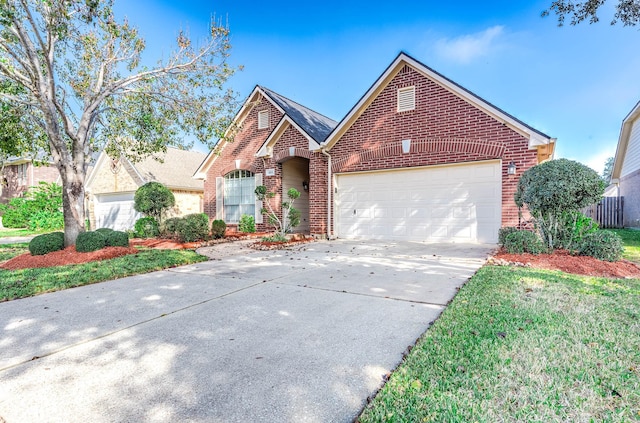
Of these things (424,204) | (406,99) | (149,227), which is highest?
(406,99)

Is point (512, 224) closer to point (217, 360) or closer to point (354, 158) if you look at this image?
point (354, 158)

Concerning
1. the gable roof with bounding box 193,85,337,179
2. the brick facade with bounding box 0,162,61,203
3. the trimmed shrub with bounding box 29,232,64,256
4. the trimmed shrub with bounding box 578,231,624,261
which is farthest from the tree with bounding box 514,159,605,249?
the brick facade with bounding box 0,162,61,203

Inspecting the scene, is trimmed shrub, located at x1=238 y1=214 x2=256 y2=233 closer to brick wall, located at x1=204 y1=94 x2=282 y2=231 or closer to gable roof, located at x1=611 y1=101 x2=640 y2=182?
brick wall, located at x1=204 y1=94 x2=282 y2=231

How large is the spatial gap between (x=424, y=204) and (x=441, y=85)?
3.50m

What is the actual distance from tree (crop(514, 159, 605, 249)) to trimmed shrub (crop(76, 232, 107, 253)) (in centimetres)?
936

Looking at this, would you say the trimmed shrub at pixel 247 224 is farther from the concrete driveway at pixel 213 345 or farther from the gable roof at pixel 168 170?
the concrete driveway at pixel 213 345

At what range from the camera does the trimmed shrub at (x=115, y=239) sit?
306 inches

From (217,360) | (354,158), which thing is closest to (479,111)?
(354,158)

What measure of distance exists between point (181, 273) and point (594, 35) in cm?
1345

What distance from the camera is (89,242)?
7422 mm

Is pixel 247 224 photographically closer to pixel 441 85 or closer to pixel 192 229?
pixel 192 229

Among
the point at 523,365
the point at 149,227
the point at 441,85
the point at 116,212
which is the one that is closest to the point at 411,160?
the point at 441,85

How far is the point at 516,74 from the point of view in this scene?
570 inches

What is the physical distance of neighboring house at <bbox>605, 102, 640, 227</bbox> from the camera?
47.4 feet
